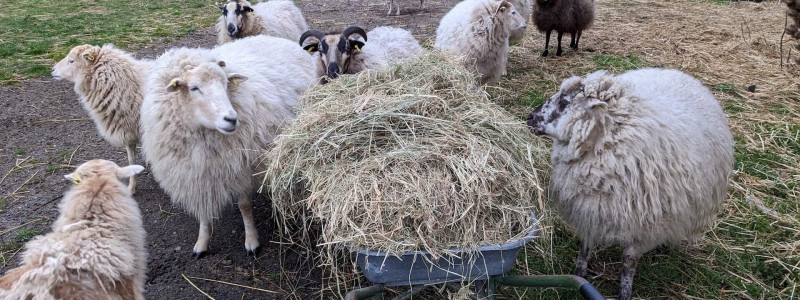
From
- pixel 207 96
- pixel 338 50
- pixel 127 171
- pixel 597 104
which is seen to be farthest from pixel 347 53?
pixel 597 104

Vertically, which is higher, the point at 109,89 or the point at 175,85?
the point at 175,85

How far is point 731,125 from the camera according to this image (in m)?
5.85

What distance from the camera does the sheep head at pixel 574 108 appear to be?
124 inches

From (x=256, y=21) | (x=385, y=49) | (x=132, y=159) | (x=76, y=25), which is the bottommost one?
(x=132, y=159)

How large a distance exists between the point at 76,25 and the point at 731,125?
12439 mm

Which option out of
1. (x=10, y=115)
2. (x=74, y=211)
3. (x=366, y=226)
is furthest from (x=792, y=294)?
(x=10, y=115)

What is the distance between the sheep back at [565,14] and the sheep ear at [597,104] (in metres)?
6.32

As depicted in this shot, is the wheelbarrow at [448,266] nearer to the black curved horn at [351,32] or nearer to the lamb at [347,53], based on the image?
the lamb at [347,53]

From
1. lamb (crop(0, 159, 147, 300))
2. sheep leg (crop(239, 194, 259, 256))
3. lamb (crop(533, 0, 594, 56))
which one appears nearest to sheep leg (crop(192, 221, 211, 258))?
sheep leg (crop(239, 194, 259, 256))

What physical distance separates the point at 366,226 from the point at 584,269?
6.35 ft

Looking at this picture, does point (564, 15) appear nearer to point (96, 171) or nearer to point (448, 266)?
point (448, 266)

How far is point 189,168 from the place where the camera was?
3822 millimetres

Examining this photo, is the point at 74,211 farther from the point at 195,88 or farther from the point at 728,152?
the point at 728,152

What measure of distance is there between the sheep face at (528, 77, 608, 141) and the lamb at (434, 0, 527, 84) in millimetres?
2899
